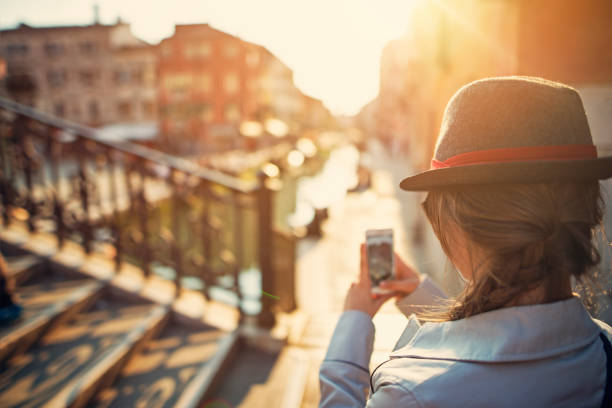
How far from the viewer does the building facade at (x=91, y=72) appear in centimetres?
3628

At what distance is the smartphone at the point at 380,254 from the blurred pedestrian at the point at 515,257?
43cm

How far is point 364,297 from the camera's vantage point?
4.22 feet

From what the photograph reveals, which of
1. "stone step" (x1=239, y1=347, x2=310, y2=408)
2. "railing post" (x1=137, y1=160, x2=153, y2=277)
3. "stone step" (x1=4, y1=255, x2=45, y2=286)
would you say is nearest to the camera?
"stone step" (x1=239, y1=347, x2=310, y2=408)

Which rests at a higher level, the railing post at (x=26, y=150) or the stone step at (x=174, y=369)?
the railing post at (x=26, y=150)

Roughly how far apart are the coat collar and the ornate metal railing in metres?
2.97

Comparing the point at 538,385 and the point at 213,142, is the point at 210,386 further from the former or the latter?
the point at 213,142

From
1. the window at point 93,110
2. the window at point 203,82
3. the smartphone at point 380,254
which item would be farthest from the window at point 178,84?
the smartphone at point 380,254

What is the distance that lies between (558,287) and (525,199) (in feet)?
0.70

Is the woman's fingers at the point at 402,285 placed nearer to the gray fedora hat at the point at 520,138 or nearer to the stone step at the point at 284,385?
the gray fedora hat at the point at 520,138

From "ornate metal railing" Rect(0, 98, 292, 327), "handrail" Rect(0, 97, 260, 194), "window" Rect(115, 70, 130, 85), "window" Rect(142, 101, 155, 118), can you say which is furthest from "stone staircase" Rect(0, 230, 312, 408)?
"window" Rect(142, 101, 155, 118)

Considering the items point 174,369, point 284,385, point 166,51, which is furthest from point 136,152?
point 166,51

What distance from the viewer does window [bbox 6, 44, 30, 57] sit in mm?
32394

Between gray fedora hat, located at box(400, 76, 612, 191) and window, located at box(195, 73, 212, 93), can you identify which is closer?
gray fedora hat, located at box(400, 76, 612, 191)

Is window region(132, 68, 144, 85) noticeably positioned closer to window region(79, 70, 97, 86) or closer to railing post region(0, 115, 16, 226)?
window region(79, 70, 97, 86)
